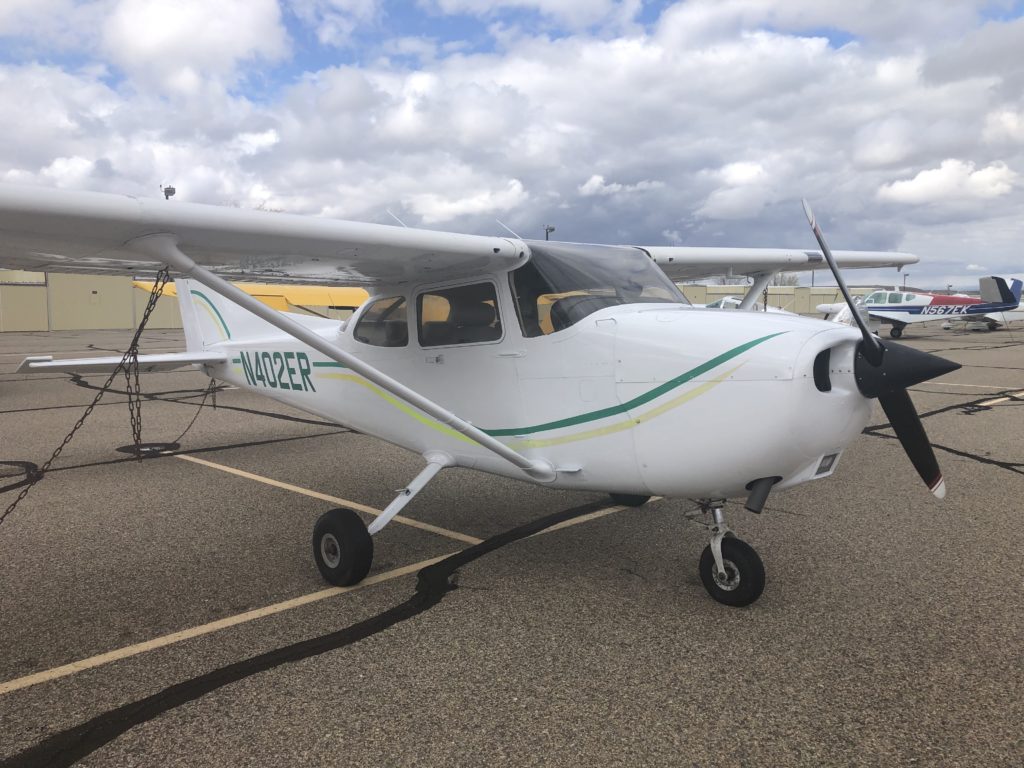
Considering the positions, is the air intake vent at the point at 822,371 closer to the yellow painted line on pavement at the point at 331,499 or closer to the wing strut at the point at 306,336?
the wing strut at the point at 306,336

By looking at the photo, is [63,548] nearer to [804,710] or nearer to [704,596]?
[704,596]

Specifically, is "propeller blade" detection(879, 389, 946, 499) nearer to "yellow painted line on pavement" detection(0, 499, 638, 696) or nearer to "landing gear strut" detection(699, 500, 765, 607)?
"landing gear strut" detection(699, 500, 765, 607)

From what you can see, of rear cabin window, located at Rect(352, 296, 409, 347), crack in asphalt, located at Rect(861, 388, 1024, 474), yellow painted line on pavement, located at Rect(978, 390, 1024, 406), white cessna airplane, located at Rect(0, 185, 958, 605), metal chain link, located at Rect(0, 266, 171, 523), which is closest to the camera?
white cessna airplane, located at Rect(0, 185, 958, 605)

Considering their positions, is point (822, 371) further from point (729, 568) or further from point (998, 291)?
point (998, 291)

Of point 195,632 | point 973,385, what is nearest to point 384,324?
point 195,632

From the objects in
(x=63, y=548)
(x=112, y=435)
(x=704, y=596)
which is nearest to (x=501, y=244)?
(x=704, y=596)

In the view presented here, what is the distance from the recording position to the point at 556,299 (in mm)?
3934

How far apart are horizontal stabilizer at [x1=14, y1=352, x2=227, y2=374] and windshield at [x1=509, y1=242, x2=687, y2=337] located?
4.20 metres

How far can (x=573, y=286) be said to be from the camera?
13.0 ft

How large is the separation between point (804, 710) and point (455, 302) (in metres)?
3.00

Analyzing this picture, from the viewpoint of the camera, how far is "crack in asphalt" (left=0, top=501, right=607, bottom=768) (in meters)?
2.45

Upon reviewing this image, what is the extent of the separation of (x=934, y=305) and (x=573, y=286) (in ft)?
102

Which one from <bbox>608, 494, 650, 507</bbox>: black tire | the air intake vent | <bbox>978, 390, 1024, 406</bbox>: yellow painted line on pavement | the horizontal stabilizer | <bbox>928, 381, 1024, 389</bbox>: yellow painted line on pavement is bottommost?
<bbox>608, 494, 650, 507</bbox>: black tire

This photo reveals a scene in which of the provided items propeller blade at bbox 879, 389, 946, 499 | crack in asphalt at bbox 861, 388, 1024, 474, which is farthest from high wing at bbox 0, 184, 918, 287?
crack in asphalt at bbox 861, 388, 1024, 474
